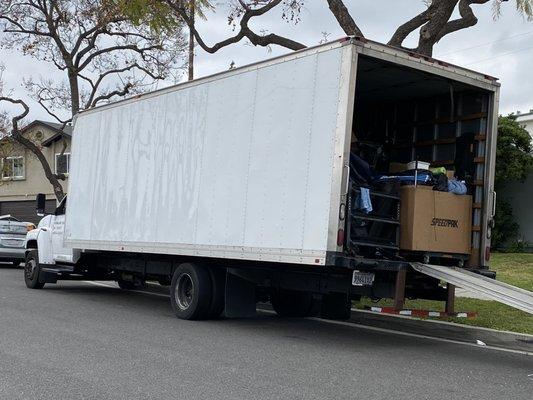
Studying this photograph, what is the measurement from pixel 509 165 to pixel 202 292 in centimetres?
1434

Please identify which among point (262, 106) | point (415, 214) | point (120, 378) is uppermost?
point (262, 106)

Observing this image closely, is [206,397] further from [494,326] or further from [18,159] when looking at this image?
[18,159]

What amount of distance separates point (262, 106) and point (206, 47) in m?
7.86

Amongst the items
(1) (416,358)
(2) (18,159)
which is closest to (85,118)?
(1) (416,358)

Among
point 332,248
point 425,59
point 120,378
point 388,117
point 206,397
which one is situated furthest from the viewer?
point 388,117

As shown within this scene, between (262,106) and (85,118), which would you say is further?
(85,118)

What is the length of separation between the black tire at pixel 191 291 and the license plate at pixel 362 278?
2813 mm

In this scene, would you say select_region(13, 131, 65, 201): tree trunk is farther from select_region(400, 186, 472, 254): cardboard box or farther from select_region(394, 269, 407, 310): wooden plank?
select_region(394, 269, 407, 310): wooden plank

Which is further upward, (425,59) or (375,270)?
(425,59)

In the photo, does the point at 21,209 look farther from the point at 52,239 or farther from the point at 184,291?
the point at 184,291

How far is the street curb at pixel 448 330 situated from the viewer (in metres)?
9.05

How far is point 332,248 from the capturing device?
7.63 m

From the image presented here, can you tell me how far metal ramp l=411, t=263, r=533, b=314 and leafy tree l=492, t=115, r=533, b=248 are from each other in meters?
13.8

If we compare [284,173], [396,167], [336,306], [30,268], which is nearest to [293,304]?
[336,306]
